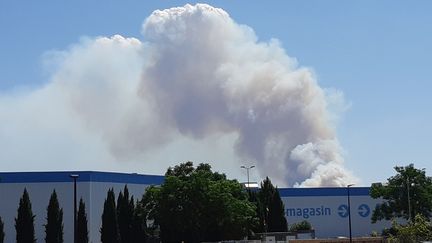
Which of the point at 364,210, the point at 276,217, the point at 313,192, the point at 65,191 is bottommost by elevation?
the point at 276,217

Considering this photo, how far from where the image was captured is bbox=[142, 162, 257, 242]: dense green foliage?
6919cm

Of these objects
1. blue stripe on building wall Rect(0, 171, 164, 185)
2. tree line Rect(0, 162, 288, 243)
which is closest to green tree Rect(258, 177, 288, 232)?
tree line Rect(0, 162, 288, 243)

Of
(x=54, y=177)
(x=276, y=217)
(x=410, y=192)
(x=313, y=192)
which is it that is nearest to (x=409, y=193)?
(x=410, y=192)

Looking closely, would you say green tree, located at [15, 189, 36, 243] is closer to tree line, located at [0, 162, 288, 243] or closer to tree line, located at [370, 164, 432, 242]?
tree line, located at [0, 162, 288, 243]

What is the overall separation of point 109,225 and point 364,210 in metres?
52.0

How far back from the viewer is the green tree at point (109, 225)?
74.2 metres

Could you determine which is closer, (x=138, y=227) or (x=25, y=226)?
(x=25, y=226)

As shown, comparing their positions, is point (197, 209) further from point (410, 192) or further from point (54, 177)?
point (410, 192)

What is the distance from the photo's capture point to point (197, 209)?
6950 cm

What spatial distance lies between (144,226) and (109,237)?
12.4 feet

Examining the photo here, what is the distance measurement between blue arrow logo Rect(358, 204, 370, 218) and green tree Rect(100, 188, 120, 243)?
51.0 metres

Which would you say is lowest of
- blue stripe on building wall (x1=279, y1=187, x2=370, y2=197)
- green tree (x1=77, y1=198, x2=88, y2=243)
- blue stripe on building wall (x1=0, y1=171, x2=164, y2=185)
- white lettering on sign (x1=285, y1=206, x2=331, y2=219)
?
green tree (x1=77, y1=198, x2=88, y2=243)

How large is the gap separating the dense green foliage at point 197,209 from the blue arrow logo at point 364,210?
145 ft

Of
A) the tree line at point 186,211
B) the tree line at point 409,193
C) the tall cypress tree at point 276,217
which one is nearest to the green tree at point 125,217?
the tree line at point 186,211
